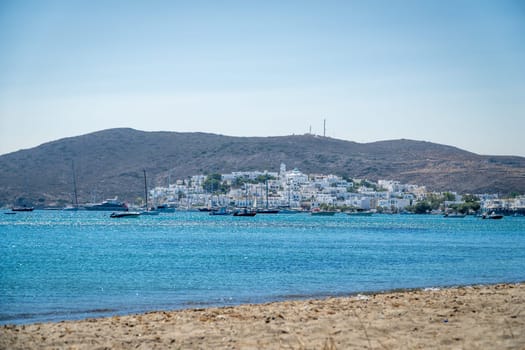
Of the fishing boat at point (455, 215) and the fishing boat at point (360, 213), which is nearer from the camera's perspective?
the fishing boat at point (455, 215)

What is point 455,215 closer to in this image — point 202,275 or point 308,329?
point 202,275

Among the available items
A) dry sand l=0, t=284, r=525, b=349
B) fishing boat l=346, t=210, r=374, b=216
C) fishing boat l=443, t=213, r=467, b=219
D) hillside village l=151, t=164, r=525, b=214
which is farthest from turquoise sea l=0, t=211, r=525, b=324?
hillside village l=151, t=164, r=525, b=214

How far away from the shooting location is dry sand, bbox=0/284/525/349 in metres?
10.1

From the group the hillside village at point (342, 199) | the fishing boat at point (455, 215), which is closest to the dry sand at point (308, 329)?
the fishing boat at point (455, 215)

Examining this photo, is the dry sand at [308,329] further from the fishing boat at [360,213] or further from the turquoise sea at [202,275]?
the fishing boat at [360,213]

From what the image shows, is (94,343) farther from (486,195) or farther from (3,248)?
(486,195)

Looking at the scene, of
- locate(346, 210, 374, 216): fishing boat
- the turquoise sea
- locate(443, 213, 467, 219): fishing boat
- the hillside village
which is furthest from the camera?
the hillside village

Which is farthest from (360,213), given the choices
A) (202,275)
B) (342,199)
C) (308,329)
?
(308,329)

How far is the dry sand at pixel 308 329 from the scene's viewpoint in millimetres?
10133

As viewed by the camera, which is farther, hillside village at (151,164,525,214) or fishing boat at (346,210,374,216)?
hillside village at (151,164,525,214)

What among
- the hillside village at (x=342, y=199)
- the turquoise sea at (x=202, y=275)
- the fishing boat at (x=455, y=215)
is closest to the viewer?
the turquoise sea at (x=202, y=275)

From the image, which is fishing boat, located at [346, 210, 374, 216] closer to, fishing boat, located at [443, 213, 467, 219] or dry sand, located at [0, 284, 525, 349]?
fishing boat, located at [443, 213, 467, 219]

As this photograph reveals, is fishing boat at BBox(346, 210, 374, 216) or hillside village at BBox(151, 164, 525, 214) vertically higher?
hillside village at BBox(151, 164, 525, 214)

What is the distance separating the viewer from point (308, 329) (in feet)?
36.7
